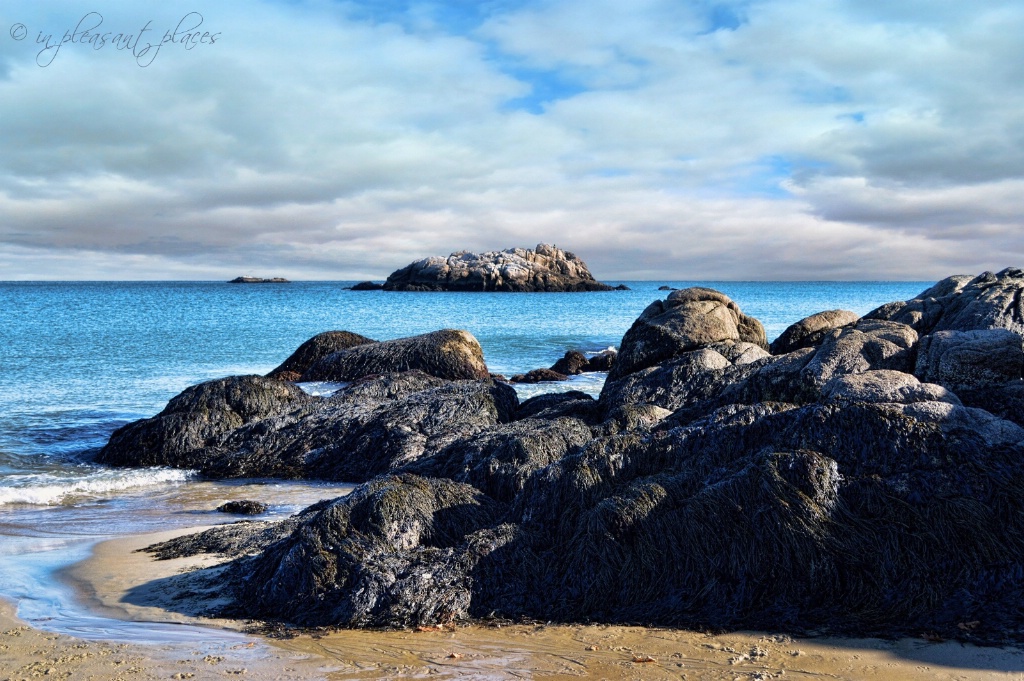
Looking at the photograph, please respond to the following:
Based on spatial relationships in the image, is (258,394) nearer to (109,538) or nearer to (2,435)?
(2,435)

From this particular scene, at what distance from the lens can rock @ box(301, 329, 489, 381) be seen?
1811 centimetres

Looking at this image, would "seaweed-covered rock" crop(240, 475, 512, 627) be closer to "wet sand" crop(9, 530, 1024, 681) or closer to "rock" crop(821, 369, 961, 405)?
"wet sand" crop(9, 530, 1024, 681)

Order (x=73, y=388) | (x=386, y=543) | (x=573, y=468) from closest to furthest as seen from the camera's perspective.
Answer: (x=386, y=543) < (x=573, y=468) < (x=73, y=388)

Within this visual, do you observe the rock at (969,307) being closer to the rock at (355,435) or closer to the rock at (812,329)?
the rock at (812,329)

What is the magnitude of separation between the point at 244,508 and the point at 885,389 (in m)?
6.37

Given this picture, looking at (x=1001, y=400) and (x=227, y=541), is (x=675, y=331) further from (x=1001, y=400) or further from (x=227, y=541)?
(x=227, y=541)

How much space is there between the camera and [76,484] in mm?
10000

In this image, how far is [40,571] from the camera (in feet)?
20.4

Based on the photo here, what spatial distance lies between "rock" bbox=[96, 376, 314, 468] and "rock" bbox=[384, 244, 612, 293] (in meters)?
85.4

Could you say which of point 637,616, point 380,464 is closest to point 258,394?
point 380,464

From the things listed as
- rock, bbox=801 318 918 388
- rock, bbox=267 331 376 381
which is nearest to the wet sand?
rock, bbox=801 318 918 388

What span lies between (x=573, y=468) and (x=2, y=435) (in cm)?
1153

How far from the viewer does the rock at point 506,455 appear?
23.3 feet

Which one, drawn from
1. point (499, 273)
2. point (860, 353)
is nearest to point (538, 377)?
point (860, 353)
